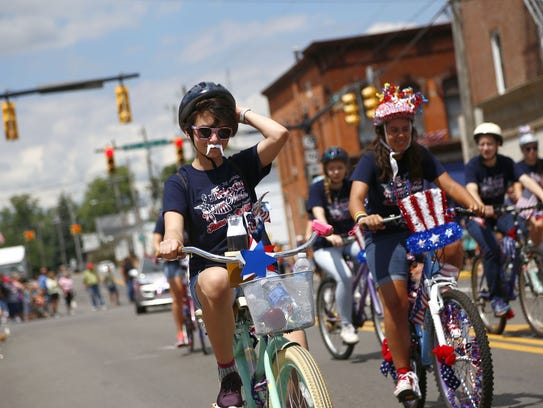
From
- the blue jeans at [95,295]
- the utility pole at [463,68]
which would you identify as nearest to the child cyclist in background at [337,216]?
the utility pole at [463,68]

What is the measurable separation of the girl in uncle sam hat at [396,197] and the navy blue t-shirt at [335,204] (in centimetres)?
354

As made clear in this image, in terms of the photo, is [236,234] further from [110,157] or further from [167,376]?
[110,157]

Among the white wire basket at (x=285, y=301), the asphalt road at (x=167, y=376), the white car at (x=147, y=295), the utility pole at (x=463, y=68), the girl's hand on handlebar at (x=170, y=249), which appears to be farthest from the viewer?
the white car at (x=147, y=295)

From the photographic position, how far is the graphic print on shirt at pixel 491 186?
1022 centimetres

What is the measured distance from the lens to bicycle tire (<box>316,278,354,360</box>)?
10.5 meters

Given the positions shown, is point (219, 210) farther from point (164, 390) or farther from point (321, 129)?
point (321, 129)

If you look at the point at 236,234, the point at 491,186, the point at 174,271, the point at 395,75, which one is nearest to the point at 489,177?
the point at 491,186

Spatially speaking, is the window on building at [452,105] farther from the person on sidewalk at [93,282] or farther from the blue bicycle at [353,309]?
the blue bicycle at [353,309]

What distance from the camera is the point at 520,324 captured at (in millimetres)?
11008

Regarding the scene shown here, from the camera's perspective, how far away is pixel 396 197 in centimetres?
667

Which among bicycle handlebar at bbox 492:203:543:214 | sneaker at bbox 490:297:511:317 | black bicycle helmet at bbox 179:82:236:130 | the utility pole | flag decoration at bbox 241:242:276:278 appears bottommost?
sneaker at bbox 490:297:511:317

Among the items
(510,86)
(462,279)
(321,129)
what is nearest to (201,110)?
(462,279)

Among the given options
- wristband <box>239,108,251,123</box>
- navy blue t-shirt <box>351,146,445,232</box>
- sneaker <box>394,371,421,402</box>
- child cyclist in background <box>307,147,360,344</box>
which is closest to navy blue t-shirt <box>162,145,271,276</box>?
wristband <box>239,108,251,123</box>

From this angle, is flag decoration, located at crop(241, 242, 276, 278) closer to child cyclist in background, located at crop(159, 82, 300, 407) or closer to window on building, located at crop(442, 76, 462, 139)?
child cyclist in background, located at crop(159, 82, 300, 407)
